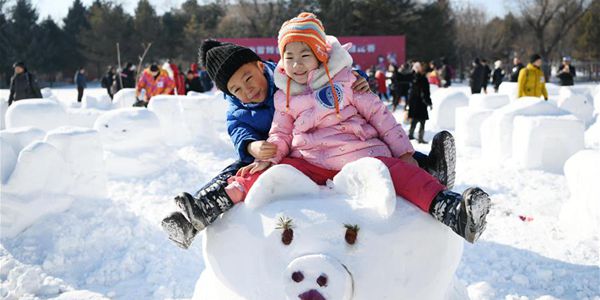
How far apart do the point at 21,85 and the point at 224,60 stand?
376 inches

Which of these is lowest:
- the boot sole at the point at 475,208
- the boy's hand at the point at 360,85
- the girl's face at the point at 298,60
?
the boot sole at the point at 475,208

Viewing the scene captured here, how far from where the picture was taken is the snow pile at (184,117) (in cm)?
1005

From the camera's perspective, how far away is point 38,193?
5410mm

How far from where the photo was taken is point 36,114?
8578 millimetres

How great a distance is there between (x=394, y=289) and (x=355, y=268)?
18cm

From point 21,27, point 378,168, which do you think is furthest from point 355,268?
point 21,27

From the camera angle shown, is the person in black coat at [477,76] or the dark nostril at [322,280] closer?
the dark nostril at [322,280]

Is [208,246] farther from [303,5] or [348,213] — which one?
[303,5]

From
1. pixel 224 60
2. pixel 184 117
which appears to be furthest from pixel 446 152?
pixel 184 117

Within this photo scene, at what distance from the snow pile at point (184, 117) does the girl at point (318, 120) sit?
7729 mm

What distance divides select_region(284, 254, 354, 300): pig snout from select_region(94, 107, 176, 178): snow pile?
247 inches

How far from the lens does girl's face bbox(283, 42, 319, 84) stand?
2.49 m

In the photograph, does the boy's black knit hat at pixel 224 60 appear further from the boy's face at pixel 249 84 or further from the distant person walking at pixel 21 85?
the distant person walking at pixel 21 85

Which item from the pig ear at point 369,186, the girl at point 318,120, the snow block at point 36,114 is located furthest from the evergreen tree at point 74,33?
the pig ear at point 369,186
